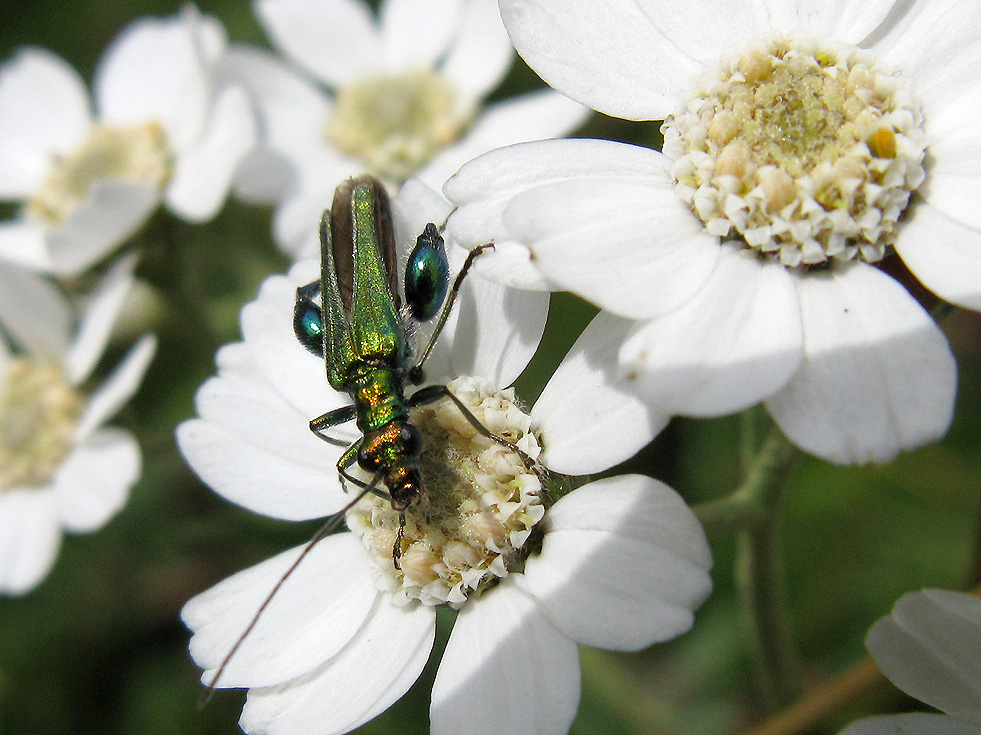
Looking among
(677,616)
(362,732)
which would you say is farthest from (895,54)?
(362,732)

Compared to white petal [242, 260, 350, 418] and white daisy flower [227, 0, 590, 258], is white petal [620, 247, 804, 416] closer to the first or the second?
white petal [242, 260, 350, 418]

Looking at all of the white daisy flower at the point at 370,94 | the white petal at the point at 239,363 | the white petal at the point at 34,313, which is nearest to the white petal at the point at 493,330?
the white petal at the point at 239,363

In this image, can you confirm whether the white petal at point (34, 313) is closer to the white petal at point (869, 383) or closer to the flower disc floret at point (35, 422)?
the flower disc floret at point (35, 422)

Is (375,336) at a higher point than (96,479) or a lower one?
higher

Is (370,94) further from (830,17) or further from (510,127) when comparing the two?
(830,17)

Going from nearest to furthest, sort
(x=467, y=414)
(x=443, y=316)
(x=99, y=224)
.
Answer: (x=467, y=414)
(x=443, y=316)
(x=99, y=224)

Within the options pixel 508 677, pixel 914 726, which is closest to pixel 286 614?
pixel 508 677
